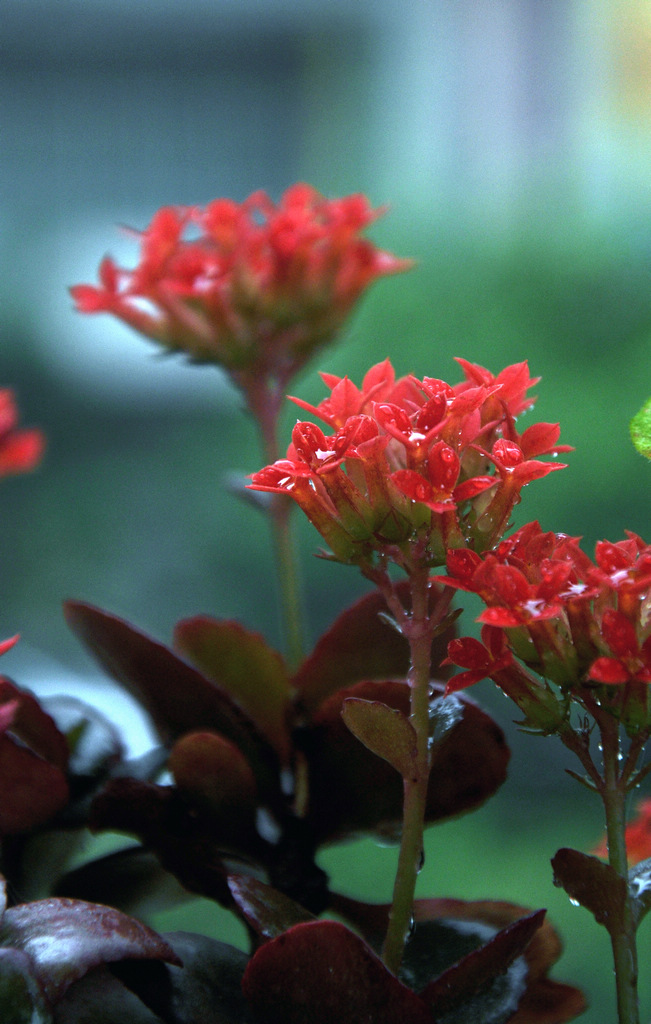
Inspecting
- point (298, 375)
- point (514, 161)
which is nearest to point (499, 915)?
point (298, 375)

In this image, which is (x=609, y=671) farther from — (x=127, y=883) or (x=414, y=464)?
(x=127, y=883)

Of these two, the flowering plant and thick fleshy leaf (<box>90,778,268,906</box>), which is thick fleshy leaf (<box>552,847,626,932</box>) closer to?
the flowering plant

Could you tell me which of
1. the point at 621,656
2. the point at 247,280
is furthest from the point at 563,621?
the point at 247,280

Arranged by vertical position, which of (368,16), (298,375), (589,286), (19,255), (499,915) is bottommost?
(499,915)

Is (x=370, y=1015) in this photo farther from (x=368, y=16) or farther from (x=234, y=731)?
(x=368, y=16)

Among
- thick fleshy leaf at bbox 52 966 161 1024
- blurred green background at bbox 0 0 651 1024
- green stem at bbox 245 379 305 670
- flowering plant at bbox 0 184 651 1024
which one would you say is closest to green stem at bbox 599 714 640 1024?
flowering plant at bbox 0 184 651 1024

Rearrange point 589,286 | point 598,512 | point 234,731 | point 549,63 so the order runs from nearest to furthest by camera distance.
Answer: point 234,731, point 598,512, point 589,286, point 549,63

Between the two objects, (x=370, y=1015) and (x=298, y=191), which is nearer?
(x=370, y=1015)

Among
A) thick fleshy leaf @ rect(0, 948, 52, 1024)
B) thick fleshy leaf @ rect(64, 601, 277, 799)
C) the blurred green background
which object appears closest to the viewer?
thick fleshy leaf @ rect(0, 948, 52, 1024)
